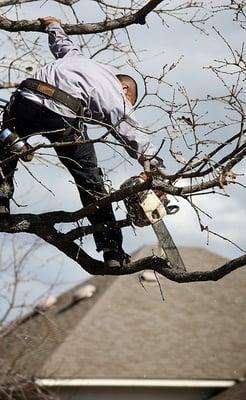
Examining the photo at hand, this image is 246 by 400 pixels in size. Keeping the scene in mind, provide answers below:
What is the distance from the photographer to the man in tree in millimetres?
7371

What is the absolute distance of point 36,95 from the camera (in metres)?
7.47

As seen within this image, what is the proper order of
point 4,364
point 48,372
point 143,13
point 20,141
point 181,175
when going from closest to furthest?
point 181,175, point 20,141, point 143,13, point 4,364, point 48,372

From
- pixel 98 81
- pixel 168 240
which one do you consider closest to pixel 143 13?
pixel 98 81

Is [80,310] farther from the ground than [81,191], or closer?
farther from the ground

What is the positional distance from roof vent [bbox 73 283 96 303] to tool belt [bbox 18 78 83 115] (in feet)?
49.3

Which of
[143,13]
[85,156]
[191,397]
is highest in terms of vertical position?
[143,13]

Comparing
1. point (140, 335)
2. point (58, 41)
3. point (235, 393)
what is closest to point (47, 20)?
point (58, 41)

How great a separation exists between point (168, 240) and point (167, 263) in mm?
410

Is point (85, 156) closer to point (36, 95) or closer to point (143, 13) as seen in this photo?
point (36, 95)

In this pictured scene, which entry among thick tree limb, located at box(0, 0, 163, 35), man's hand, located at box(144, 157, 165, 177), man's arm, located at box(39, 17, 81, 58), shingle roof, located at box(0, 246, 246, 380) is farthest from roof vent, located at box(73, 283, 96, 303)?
man's hand, located at box(144, 157, 165, 177)

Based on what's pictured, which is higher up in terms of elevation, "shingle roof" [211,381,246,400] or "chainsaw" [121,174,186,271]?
"chainsaw" [121,174,186,271]

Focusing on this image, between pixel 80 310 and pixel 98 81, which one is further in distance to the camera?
pixel 80 310

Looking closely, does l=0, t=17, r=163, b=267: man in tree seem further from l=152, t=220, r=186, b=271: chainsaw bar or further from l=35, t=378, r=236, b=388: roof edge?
l=35, t=378, r=236, b=388: roof edge

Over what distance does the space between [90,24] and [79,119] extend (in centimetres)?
187
